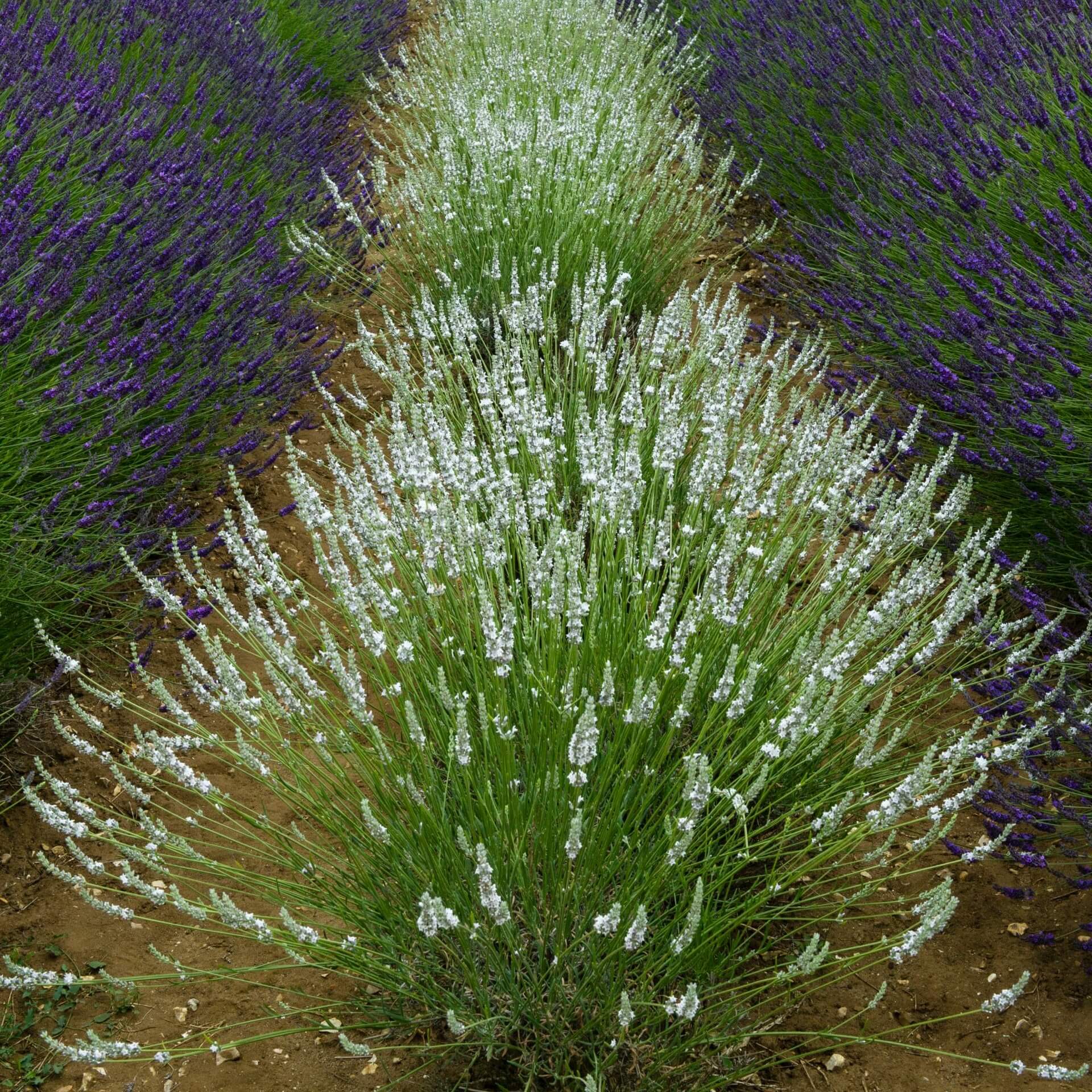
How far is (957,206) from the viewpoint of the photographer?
396 cm

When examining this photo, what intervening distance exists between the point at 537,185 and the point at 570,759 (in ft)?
10.6

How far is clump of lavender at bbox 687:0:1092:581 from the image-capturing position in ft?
9.93

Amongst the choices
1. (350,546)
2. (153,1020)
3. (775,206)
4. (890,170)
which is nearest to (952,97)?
(890,170)

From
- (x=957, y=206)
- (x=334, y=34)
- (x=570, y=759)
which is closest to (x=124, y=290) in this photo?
(x=570, y=759)

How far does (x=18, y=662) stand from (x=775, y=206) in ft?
13.0

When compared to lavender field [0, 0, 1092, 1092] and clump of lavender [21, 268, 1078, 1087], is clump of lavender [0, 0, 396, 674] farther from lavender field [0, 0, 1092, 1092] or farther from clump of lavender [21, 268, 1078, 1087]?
clump of lavender [21, 268, 1078, 1087]

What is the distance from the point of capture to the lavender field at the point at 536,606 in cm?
183

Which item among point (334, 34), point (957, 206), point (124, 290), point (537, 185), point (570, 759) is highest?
point (957, 206)

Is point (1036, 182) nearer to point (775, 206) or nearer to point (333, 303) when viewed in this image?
point (775, 206)

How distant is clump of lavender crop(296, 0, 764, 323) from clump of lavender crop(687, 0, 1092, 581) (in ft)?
1.90

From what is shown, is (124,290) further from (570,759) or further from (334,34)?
(334,34)

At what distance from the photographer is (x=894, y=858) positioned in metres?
2.48

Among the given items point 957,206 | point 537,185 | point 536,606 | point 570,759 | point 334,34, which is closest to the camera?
point 570,759

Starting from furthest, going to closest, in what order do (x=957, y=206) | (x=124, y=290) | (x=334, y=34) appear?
(x=334, y=34)
(x=957, y=206)
(x=124, y=290)
